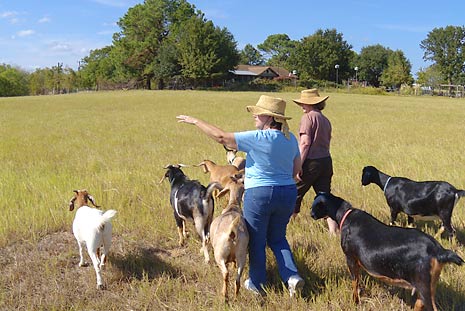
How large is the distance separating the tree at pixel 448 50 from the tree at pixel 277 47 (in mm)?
43864

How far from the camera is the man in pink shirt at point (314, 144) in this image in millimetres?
5730

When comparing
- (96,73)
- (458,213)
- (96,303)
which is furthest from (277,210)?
(96,73)

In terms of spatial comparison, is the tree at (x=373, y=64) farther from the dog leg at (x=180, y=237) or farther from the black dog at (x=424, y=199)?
the dog leg at (x=180, y=237)

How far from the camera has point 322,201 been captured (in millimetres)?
4699

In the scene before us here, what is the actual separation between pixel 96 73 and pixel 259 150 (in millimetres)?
99365

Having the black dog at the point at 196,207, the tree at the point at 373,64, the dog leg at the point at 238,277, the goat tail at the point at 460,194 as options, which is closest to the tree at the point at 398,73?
the tree at the point at 373,64

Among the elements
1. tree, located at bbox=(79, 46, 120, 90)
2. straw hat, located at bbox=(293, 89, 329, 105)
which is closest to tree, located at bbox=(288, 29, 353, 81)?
tree, located at bbox=(79, 46, 120, 90)

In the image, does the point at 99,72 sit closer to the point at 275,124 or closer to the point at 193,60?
the point at 193,60

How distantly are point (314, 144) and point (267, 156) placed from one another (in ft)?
6.51

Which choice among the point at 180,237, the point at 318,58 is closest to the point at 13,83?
the point at 318,58

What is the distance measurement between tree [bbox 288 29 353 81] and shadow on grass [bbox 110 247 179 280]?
84550mm

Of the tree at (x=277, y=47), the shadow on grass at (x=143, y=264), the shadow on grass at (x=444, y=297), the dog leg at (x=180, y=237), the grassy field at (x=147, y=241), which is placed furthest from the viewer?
the tree at (x=277, y=47)

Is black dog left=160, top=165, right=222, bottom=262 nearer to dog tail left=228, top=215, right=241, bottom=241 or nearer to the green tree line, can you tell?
dog tail left=228, top=215, right=241, bottom=241

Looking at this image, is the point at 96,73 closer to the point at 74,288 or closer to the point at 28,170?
the point at 28,170
